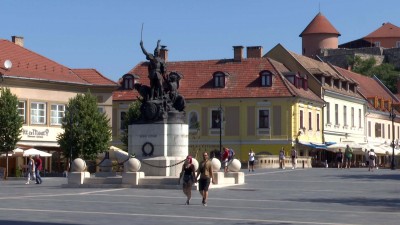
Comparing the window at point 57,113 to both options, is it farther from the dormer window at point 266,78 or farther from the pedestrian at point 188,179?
the pedestrian at point 188,179

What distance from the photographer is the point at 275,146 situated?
3196 inches

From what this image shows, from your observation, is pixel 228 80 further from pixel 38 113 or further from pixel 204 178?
pixel 204 178

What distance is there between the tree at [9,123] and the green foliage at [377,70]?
278ft

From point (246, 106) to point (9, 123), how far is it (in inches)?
1033

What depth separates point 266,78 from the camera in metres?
81.9

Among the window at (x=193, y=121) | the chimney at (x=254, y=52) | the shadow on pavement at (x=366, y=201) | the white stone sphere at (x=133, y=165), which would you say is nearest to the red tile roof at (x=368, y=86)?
the chimney at (x=254, y=52)

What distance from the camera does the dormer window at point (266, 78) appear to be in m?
81.3

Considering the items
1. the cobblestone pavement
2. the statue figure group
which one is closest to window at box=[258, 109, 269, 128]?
the cobblestone pavement

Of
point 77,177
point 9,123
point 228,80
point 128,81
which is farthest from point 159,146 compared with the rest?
point 128,81

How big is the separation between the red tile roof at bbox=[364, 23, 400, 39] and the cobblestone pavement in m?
145

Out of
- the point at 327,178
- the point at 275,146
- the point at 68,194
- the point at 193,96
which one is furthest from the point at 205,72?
the point at 68,194

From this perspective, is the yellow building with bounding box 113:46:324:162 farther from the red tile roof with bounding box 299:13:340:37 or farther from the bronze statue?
the red tile roof with bounding box 299:13:340:37

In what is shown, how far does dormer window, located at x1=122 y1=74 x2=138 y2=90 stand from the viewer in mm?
87125

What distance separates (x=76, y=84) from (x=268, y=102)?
668 inches
